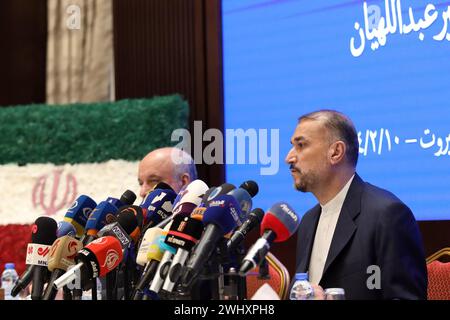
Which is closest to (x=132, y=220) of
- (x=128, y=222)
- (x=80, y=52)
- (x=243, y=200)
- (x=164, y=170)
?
(x=128, y=222)

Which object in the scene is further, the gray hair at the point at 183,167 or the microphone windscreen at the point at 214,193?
the gray hair at the point at 183,167

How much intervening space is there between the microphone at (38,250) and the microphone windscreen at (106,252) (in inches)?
8.5

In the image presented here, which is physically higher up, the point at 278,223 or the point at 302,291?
the point at 278,223

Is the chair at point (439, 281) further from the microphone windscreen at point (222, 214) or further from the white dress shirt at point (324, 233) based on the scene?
the microphone windscreen at point (222, 214)

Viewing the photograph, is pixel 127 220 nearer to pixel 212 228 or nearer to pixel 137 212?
pixel 137 212

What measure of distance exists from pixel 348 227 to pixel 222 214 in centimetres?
92

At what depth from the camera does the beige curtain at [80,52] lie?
4992 mm

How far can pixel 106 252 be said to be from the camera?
1.84 metres

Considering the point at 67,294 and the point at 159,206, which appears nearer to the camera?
the point at 67,294

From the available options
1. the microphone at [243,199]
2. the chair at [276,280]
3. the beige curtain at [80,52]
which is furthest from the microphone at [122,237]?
the beige curtain at [80,52]

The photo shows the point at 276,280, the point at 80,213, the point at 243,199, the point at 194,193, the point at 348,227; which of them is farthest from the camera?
the point at 276,280

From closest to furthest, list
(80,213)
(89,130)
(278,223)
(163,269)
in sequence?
(163,269)
(278,223)
(80,213)
(89,130)

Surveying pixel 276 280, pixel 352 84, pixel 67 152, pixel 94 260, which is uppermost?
pixel 352 84
